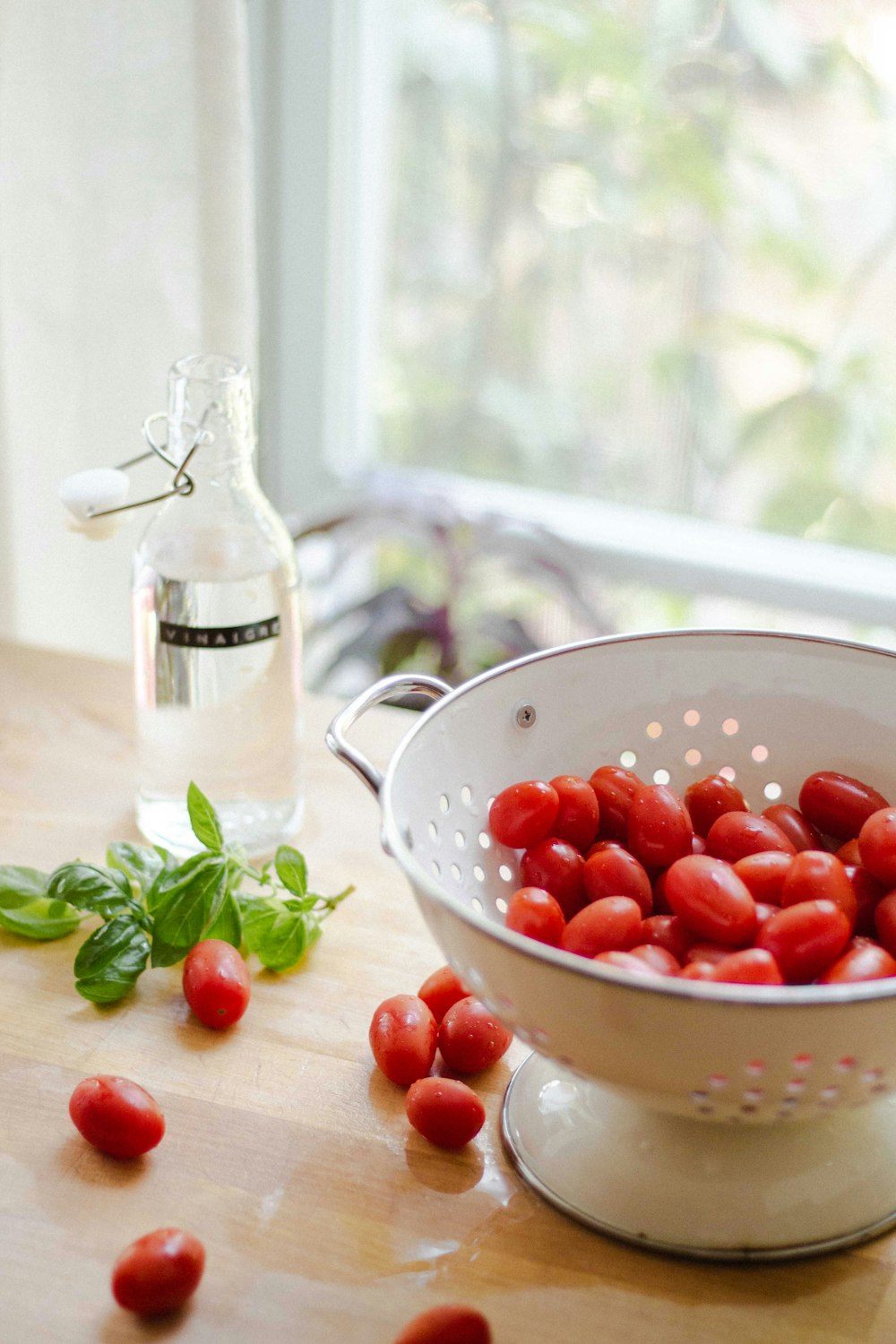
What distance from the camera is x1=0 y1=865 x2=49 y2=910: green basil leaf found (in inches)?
35.9

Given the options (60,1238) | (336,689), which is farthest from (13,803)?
(336,689)

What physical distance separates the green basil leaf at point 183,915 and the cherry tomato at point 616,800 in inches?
10.2

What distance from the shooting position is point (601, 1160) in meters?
0.68

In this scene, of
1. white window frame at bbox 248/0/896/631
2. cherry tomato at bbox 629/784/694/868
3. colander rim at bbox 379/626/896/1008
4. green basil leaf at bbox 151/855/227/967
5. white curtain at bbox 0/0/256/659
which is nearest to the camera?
colander rim at bbox 379/626/896/1008

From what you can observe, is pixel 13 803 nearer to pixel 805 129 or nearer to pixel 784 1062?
pixel 784 1062

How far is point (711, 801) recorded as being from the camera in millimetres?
802

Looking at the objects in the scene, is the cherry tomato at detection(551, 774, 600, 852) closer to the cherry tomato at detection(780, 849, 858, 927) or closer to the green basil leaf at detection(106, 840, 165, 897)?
the cherry tomato at detection(780, 849, 858, 927)

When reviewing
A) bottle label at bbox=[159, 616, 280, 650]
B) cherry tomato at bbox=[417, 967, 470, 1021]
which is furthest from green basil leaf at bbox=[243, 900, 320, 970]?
bottle label at bbox=[159, 616, 280, 650]

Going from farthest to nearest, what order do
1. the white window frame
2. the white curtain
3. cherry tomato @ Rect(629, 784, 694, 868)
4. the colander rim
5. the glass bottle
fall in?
1. the white window frame
2. the white curtain
3. the glass bottle
4. cherry tomato @ Rect(629, 784, 694, 868)
5. the colander rim

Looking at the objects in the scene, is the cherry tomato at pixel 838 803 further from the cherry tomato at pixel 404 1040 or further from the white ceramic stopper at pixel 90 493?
the white ceramic stopper at pixel 90 493

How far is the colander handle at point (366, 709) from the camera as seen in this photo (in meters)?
0.70

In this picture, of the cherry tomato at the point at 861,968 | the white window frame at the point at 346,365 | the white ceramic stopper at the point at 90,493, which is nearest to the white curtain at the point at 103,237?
the white window frame at the point at 346,365

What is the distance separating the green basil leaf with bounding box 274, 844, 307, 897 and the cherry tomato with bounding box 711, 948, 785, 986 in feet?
1.23

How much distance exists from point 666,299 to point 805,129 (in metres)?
0.29
